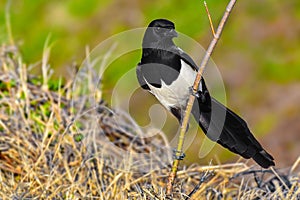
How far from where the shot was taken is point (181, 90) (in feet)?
9.52

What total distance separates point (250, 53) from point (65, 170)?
449 centimetres

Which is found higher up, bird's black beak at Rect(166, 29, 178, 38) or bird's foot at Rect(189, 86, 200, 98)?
bird's black beak at Rect(166, 29, 178, 38)

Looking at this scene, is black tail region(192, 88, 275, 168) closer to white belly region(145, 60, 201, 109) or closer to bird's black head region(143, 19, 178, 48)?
white belly region(145, 60, 201, 109)

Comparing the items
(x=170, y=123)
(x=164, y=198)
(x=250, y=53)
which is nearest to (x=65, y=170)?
(x=164, y=198)

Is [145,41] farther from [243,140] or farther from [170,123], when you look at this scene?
[170,123]

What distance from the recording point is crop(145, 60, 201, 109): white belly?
2.87 metres

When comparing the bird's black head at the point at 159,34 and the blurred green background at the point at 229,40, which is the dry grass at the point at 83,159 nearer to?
the bird's black head at the point at 159,34

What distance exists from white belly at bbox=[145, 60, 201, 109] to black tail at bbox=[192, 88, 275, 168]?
3.2 inches

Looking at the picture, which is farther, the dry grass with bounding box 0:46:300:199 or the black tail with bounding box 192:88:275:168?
the dry grass with bounding box 0:46:300:199

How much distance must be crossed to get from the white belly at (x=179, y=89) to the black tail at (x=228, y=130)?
8cm

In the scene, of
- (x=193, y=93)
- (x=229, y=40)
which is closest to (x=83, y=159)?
(x=193, y=93)

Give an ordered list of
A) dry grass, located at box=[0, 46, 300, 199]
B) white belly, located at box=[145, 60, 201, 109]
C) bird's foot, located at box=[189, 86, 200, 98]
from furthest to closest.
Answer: dry grass, located at box=[0, 46, 300, 199] < white belly, located at box=[145, 60, 201, 109] < bird's foot, located at box=[189, 86, 200, 98]

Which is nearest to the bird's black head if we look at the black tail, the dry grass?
the black tail

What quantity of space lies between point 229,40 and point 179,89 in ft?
17.1
